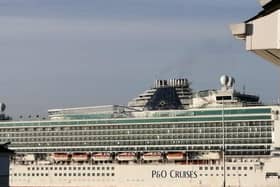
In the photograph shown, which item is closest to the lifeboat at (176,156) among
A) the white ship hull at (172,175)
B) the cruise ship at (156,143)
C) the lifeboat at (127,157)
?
the cruise ship at (156,143)

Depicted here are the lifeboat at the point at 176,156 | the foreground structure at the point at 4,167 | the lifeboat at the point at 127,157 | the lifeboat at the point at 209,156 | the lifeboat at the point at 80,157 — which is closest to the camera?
the foreground structure at the point at 4,167

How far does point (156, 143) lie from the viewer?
8206 centimetres

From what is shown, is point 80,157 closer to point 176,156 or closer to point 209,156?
point 176,156

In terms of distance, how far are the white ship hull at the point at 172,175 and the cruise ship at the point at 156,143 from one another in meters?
0.10

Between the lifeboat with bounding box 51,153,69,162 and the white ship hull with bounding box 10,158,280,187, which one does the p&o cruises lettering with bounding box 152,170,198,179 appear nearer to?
the white ship hull with bounding box 10,158,280,187

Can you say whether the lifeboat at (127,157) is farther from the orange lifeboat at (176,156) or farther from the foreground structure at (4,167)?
the foreground structure at (4,167)

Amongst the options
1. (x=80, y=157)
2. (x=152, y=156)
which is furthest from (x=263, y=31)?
(x=80, y=157)

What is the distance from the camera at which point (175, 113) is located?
8481 cm

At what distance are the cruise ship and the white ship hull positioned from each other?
0.10 meters

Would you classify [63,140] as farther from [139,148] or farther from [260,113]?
[260,113]

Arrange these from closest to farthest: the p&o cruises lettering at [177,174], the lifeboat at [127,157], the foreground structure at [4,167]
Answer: the foreground structure at [4,167], the p&o cruises lettering at [177,174], the lifeboat at [127,157]

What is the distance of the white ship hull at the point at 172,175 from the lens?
74625 mm

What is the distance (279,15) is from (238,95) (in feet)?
264

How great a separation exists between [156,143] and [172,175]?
6032mm
